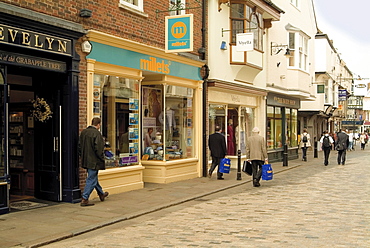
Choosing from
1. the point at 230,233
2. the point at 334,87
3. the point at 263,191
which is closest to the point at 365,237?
the point at 230,233

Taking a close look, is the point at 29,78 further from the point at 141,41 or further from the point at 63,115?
the point at 141,41

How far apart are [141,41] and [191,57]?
9.52ft

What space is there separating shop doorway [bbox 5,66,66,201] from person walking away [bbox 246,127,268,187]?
5.94 meters

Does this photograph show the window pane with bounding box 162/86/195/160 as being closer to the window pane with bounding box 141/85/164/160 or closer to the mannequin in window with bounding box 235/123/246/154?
the window pane with bounding box 141/85/164/160

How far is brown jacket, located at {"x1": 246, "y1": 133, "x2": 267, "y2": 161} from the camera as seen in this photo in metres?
13.3

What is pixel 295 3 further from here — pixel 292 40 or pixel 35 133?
pixel 35 133

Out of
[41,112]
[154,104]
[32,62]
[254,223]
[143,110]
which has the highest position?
[32,62]

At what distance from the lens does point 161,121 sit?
47.0ft

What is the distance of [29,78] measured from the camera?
411 inches

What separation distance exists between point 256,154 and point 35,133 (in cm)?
644

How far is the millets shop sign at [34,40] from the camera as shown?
8.31 meters

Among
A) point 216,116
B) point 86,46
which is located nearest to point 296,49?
point 216,116

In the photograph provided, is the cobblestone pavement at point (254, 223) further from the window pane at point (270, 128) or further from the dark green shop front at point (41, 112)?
the window pane at point (270, 128)

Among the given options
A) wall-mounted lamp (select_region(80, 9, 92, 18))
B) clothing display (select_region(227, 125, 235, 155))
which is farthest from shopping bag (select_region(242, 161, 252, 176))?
wall-mounted lamp (select_region(80, 9, 92, 18))
